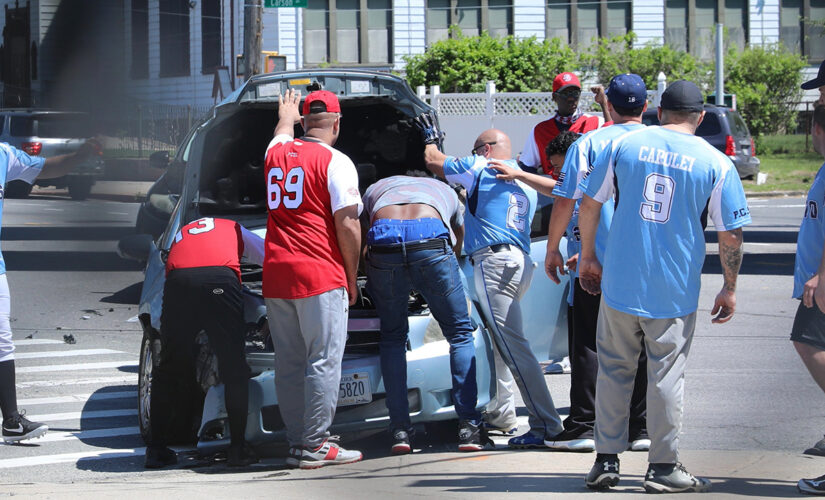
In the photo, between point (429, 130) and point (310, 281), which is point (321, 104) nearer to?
point (429, 130)

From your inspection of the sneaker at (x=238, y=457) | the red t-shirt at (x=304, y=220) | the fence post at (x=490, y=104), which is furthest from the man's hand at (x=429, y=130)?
the fence post at (x=490, y=104)

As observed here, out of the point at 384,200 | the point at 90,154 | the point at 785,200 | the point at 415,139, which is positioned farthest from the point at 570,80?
the point at 785,200

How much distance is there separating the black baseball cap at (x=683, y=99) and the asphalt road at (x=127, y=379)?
1.81 m

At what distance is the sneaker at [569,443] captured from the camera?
5.90 m

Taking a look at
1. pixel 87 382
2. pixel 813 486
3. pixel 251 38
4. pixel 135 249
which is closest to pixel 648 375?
pixel 813 486

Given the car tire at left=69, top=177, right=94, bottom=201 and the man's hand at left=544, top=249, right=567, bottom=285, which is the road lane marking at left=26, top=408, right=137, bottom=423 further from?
the car tire at left=69, top=177, right=94, bottom=201

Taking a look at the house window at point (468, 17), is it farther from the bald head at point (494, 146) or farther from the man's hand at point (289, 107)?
the bald head at point (494, 146)

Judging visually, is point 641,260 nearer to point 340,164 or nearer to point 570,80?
point 340,164

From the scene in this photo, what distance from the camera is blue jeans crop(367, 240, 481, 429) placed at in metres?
5.82

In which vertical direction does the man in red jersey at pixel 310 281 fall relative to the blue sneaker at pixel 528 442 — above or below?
above

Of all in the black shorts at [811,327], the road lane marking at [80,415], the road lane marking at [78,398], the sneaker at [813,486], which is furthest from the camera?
the road lane marking at [78,398]

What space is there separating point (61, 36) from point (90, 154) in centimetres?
50

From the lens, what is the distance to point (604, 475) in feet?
16.0

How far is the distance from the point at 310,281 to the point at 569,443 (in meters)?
1.67
